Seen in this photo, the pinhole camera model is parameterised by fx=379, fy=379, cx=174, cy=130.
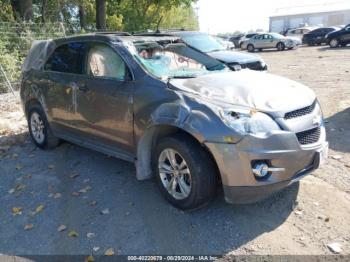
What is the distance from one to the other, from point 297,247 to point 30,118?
480cm

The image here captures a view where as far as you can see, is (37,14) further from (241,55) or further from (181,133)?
(181,133)

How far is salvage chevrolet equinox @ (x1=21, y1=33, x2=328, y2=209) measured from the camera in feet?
11.3

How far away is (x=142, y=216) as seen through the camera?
157 inches

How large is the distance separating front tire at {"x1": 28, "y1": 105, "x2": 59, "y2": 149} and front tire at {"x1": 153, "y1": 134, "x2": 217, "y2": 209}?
103 inches

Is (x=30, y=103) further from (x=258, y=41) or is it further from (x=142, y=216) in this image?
(x=258, y=41)

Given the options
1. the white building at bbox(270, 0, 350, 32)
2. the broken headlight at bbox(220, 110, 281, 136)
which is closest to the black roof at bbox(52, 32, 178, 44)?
the broken headlight at bbox(220, 110, 281, 136)

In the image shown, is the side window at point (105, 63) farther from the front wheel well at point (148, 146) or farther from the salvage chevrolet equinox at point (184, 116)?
the front wheel well at point (148, 146)

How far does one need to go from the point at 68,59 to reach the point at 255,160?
3.27m

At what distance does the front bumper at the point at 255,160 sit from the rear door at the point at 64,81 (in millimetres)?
2473

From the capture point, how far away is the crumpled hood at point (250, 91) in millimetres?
3629

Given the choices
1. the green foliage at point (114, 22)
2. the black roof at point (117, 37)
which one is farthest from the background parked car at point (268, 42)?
the black roof at point (117, 37)

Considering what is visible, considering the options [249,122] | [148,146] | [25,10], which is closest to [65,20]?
[25,10]

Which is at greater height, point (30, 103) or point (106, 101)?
point (106, 101)

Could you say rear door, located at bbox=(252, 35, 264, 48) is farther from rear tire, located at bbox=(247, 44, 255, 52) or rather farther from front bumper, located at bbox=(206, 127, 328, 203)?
front bumper, located at bbox=(206, 127, 328, 203)
